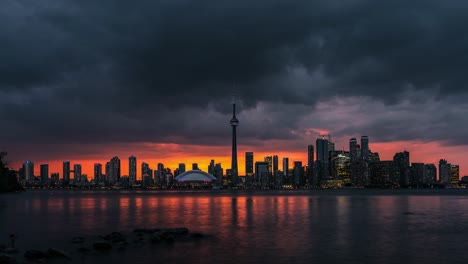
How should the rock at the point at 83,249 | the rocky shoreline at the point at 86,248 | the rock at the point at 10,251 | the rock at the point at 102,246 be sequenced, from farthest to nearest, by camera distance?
the rock at the point at 102,246, the rock at the point at 83,249, the rock at the point at 10,251, the rocky shoreline at the point at 86,248

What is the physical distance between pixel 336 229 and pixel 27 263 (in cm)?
4600

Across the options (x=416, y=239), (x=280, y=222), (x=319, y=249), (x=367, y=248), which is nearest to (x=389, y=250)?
(x=367, y=248)

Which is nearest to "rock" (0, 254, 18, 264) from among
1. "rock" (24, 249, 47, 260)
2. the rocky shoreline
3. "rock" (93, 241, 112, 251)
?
the rocky shoreline

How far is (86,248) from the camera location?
45.6 meters

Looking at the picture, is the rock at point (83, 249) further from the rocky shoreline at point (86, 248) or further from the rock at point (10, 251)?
the rock at point (10, 251)

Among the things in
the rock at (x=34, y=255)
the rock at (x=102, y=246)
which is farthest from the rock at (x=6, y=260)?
the rock at (x=102, y=246)

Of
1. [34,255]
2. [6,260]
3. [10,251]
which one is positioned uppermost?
[6,260]

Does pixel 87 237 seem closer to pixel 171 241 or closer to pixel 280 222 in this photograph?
pixel 171 241

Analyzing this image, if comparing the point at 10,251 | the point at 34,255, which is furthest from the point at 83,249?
the point at 10,251

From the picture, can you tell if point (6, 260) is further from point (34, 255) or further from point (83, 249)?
point (83, 249)

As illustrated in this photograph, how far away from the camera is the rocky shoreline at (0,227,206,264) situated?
40000 mm

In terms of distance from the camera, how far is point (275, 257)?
43.7 m

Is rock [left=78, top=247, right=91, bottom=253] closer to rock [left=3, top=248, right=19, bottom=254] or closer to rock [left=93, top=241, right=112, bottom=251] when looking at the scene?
rock [left=93, top=241, right=112, bottom=251]

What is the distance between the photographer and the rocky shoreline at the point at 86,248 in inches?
1575
